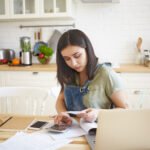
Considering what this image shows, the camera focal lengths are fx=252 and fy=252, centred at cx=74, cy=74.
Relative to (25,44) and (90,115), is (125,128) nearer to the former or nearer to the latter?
(90,115)

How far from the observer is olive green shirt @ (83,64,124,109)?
1373mm

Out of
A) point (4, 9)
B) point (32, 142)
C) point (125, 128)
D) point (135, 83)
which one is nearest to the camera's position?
point (125, 128)

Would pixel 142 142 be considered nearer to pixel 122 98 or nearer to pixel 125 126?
pixel 125 126

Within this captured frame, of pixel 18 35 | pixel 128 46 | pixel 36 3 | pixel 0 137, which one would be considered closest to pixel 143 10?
pixel 128 46

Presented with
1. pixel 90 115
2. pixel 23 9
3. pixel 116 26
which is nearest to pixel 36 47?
pixel 23 9

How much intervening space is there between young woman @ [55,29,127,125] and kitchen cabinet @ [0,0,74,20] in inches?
61.5

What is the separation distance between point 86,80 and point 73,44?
0.79ft

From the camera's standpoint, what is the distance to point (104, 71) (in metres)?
1.41

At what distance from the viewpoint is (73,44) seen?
1327mm

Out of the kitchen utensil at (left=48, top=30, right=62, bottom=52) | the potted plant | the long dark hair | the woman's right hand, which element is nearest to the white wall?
the kitchen utensil at (left=48, top=30, right=62, bottom=52)

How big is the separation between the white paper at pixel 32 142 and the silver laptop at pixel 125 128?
0.85ft

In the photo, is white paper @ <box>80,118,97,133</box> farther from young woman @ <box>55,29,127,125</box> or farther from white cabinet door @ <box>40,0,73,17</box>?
white cabinet door @ <box>40,0,73,17</box>

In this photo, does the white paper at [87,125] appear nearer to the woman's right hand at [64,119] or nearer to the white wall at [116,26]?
the woman's right hand at [64,119]

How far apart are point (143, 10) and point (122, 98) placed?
2063mm
